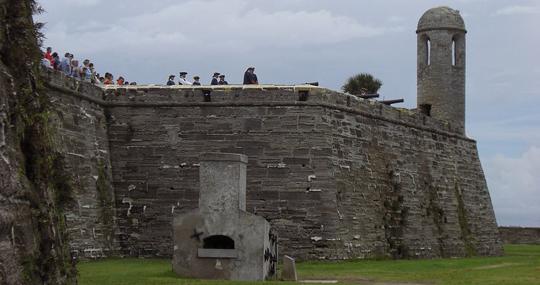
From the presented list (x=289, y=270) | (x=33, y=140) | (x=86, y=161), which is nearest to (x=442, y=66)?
(x=86, y=161)

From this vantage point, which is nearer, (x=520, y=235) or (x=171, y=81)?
(x=171, y=81)

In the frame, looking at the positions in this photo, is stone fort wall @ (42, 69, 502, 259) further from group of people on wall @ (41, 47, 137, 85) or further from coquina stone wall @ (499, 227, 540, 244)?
coquina stone wall @ (499, 227, 540, 244)

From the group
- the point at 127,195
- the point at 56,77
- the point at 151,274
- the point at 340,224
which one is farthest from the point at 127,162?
the point at 151,274

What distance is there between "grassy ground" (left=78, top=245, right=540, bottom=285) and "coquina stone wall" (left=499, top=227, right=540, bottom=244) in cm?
2149

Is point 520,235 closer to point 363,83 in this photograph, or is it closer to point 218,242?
point 363,83

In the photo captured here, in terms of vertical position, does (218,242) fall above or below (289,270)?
above

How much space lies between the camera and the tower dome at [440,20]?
123 ft

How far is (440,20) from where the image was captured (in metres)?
37.6

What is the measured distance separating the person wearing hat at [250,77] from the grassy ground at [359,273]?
575cm

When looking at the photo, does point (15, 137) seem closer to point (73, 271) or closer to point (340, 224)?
point (73, 271)

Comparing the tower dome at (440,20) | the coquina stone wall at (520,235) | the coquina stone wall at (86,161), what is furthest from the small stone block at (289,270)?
the coquina stone wall at (520,235)

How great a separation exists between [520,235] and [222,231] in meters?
31.7

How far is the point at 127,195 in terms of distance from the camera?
2761cm

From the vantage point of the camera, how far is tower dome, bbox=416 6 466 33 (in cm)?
3756
